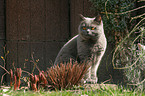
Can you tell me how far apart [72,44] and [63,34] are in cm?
166

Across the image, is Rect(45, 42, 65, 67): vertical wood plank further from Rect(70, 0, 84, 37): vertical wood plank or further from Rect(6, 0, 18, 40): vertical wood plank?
Rect(6, 0, 18, 40): vertical wood plank

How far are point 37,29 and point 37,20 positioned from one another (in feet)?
0.65

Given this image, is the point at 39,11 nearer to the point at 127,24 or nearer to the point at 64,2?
the point at 64,2

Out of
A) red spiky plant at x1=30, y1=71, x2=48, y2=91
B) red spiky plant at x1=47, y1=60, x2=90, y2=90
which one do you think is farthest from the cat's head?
red spiky plant at x1=30, y1=71, x2=48, y2=91

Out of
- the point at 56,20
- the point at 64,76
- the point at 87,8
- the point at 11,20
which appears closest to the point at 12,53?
the point at 11,20

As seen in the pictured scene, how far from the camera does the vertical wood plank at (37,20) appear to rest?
450cm

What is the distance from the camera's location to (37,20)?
4.51 metres

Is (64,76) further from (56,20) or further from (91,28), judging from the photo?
(56,20)

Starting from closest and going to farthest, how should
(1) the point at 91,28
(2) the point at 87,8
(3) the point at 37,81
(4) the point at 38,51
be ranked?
1. (3) the point at 37,81
2. (1) the point at 91,28
3. (2) the point at 87,8
4. (4) the point at 38,51

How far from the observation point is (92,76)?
9.23ft

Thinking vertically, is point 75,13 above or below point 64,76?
above

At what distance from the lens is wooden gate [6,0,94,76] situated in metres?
4.45

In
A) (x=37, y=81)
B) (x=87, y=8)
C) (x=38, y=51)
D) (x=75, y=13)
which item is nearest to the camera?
(x=37, y=81)

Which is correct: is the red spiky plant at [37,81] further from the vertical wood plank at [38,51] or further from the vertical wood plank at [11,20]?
the vertical wood plank at [11,20]
